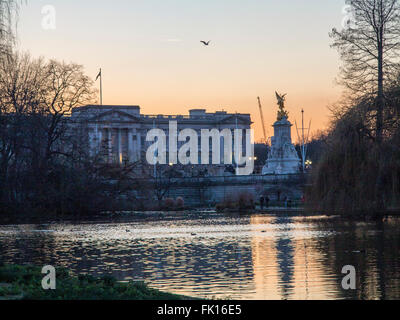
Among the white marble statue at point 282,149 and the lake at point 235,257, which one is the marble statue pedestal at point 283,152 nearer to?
the white marble statue at point 282,149

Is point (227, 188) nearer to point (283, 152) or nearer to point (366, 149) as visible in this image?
point (283, 152)

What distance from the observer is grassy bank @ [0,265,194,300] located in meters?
19.6

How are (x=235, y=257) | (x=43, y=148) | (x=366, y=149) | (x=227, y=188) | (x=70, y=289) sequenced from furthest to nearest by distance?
(x=227, y=188), (x=43, y=148), (x=366, y=149), (x=235, y=257), (x=70, y=289)

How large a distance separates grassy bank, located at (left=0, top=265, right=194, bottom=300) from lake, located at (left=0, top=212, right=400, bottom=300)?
75.7 inches

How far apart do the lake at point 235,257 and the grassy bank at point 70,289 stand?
6.31 ft

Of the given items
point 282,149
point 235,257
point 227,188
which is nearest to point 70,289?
point 235,257

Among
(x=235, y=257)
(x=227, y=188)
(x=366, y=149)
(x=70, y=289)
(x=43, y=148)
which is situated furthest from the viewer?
(x=227, y=188)

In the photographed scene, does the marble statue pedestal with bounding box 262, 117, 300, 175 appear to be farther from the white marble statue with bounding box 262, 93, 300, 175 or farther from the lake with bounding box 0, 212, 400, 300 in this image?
the lake with bounding box 0, 212, 400, 300

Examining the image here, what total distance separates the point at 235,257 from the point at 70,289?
14.3 metres

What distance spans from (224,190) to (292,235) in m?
78.8

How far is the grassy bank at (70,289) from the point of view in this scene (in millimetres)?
19609

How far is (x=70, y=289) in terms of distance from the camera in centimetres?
2077
